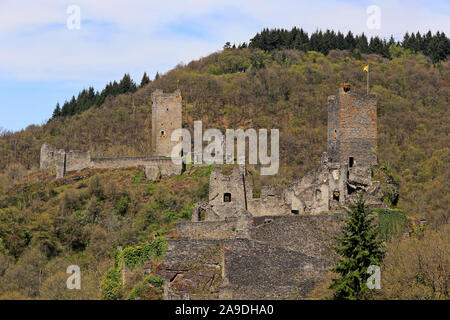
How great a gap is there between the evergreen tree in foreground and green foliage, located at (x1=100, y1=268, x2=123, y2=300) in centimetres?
932

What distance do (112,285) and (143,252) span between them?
2008mm

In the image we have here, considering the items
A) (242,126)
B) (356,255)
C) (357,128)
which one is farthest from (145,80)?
(356,255)

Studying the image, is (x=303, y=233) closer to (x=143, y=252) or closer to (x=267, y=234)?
(x=267, y=234)

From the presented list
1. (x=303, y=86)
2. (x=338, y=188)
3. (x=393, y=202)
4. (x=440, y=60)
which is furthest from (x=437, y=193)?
(x=440, y=60)

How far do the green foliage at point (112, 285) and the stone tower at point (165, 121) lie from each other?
1779 centimetres

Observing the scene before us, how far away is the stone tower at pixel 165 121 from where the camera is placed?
2035 inches

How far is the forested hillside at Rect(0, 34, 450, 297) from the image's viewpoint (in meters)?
44.2

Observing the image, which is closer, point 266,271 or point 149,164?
point 266,271

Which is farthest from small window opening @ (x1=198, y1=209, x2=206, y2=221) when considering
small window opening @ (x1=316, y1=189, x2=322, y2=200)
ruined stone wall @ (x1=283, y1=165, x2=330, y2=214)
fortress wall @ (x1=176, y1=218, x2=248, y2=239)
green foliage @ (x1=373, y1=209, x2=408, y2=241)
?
green foliage @ (x1=373, y1=209, x2=408, y2=241)

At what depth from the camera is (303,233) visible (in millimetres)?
32938

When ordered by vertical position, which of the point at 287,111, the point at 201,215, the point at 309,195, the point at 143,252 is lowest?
the point at 143,252

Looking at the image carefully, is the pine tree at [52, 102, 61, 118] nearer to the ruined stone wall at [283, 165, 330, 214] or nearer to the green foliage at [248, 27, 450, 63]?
the green foliage at [248, 27, 450, 63]

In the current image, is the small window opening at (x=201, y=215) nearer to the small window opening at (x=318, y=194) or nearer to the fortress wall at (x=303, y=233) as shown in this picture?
the fortress wall at (x=303, y=233)

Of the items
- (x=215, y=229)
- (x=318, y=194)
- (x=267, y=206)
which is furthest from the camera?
(x=318, y=194)
